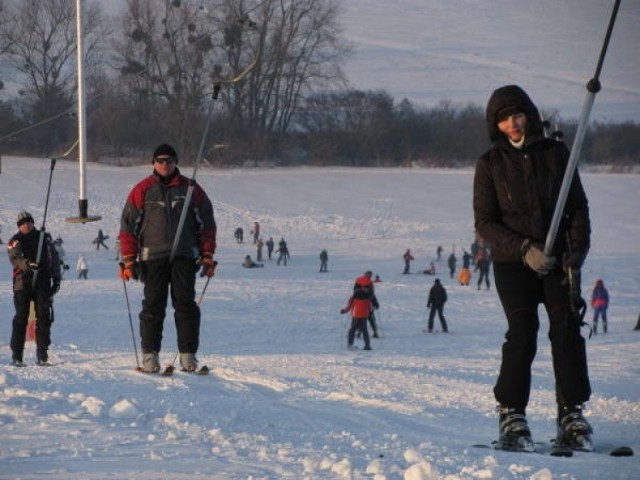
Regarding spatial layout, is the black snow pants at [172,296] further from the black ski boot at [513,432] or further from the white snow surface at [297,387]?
the black ski boot at [513,432]

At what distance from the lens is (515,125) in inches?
220

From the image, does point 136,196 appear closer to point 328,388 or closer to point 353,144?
point 328,388

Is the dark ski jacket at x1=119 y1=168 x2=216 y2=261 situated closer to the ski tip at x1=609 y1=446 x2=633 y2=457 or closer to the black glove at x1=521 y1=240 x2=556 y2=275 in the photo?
the black glove at x1=521 y1=240 x2=556 y2=275

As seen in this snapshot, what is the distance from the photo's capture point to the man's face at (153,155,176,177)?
839cm

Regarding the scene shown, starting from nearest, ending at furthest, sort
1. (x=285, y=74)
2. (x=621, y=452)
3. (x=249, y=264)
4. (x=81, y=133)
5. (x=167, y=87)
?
(x=621, y=452), (x=81, y=133), (x=249, y=264), (x=167, y=87), (x=285, y=74)

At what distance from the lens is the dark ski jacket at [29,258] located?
10898 mm

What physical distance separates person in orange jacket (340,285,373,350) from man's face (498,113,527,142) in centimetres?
1402

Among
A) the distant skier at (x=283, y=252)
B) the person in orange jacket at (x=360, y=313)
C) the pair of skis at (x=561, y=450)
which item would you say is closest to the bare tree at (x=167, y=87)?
the distant skier at (x=283, y=252)

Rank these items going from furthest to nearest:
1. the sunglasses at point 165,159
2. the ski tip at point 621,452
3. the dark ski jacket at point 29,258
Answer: the dark ski jacket at point 29,258, the sunglasses at point 165,159, the ski tip at point 621,452

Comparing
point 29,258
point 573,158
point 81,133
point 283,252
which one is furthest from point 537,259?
point 283,252

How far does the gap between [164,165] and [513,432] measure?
3.86m

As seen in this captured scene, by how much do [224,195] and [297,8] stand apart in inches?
899

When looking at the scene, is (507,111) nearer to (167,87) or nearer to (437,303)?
(437,303)

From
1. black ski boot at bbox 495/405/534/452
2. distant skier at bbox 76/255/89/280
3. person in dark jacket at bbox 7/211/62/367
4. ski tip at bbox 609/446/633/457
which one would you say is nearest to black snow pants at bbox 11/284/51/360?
person in dark jacket at bbox 7/211/62/367
